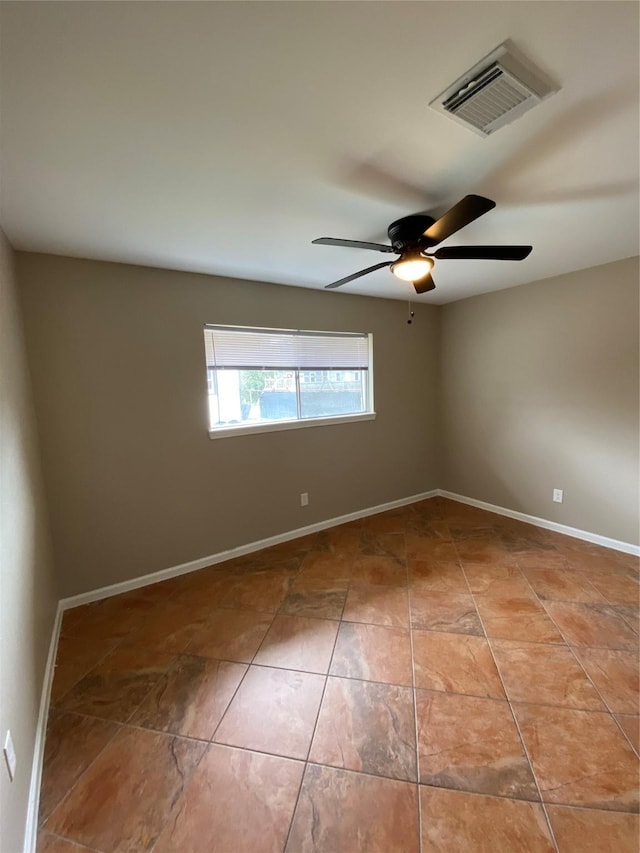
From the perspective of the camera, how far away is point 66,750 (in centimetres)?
141

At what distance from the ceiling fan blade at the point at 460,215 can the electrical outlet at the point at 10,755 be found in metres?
2.32

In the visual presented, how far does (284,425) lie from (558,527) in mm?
2773

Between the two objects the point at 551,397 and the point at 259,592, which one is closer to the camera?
the point at 259,592

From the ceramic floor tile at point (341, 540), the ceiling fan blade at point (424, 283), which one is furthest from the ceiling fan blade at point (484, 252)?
the ceramic floor tile at point (341, 540)

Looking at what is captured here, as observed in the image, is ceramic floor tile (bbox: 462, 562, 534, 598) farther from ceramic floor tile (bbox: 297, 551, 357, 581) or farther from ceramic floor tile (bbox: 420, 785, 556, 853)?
ceramic floor tile (bbox: 420, 785, 556, 853)

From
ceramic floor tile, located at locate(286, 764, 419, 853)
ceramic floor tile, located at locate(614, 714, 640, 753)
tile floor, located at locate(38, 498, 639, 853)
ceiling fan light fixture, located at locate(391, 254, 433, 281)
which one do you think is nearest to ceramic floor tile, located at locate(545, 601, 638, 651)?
tile floor, located at locate(38, 498, 639, 853)

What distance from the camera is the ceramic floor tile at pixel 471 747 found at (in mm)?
1250

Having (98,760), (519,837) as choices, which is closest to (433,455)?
(519,837)

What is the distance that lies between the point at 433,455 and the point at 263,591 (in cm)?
270

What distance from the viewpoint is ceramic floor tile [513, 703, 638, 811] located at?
3.95 ft

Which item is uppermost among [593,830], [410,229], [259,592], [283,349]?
[410,229]

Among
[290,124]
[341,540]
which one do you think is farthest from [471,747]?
[290,124]

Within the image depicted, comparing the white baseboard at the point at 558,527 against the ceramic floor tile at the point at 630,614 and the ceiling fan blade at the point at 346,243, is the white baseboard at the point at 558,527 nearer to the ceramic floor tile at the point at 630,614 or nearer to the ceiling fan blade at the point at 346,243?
the ceramic floor tile at the point at 630,614

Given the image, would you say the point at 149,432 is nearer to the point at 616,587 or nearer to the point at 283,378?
the point at 283,378
